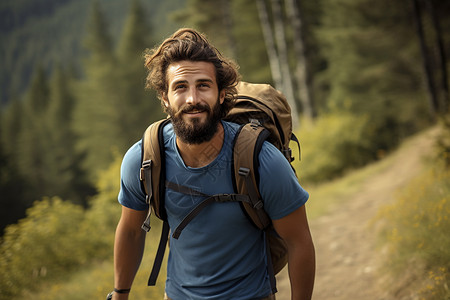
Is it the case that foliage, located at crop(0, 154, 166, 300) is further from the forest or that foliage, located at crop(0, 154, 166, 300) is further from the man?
the man

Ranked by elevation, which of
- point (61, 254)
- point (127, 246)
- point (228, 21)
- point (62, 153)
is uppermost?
point (228, 21)

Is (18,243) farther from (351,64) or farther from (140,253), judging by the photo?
(351,64)

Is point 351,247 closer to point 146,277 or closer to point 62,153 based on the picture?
point 146,277

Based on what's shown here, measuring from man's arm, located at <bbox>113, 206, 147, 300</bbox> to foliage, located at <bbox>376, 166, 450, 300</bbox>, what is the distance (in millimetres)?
2430

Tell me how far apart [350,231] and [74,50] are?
388ft

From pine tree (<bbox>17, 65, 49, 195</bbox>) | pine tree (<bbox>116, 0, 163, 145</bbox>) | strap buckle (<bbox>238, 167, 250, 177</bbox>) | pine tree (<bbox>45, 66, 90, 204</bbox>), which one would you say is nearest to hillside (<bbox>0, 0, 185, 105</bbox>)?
pine tree (<bbox>45, 66, 90, 204</bbox>)

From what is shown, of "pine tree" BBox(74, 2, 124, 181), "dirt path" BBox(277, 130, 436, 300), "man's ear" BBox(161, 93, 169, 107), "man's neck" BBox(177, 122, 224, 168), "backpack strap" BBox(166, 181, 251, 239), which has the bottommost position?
"dirt path" BBox(277, 130, 436, 300)

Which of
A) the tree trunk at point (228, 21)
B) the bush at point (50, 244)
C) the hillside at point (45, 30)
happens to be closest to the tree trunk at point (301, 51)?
the tree trunk at point (228, 21)

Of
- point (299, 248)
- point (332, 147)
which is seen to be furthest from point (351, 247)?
point (332, 147)

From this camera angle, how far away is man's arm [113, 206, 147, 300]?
210 centimetres

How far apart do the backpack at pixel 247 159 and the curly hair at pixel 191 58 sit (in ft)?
0.48

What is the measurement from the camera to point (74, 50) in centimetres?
11019

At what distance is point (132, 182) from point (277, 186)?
2.56 feet

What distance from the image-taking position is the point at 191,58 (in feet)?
6.32
